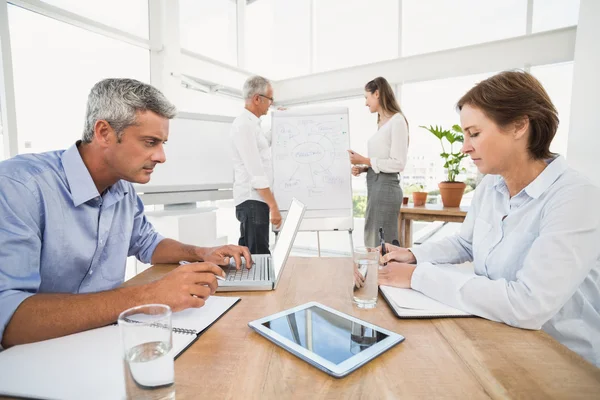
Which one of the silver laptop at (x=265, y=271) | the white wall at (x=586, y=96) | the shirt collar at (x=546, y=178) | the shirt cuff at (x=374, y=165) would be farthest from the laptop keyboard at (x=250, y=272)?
the white wall at (x=586, y=96)

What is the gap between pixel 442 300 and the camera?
876 mm

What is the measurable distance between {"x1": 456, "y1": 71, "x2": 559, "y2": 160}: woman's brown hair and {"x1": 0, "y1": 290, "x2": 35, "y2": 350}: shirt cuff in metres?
1.30

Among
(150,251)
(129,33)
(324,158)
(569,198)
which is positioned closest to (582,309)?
(569,198)

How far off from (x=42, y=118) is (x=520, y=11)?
4.47 metres

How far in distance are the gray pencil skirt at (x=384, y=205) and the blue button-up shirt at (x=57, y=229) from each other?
5.77 ft

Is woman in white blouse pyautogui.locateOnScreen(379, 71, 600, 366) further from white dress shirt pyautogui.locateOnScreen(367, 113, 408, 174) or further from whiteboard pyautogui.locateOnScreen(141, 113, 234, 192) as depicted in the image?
whiteboard pyautogui.locateOnScreen(141, 113, 234, 192)

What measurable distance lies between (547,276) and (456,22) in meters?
3.70

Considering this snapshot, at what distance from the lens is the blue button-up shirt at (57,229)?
2.52 feet

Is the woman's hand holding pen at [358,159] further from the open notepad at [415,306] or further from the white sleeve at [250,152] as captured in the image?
the open notepad at [415,306]

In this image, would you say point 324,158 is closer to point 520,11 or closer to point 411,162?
point 411,162

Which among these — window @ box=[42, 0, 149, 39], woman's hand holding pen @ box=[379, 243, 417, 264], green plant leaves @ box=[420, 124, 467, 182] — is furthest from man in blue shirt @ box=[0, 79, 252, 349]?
window @ box=[42, 0, 149, 39]

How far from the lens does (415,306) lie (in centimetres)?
85

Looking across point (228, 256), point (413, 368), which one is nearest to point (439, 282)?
point (413, 368)

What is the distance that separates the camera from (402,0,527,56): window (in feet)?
11.1
